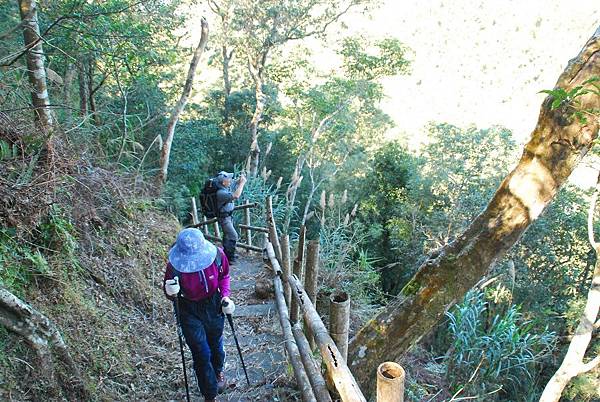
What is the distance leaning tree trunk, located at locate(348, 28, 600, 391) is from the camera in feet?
8.82

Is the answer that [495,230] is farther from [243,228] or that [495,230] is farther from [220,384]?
[243,228]

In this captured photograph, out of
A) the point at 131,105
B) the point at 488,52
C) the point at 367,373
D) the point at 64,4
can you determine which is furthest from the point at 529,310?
the point at 488,52

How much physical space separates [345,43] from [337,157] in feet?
17.2

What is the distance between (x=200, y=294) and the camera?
2.84 metres

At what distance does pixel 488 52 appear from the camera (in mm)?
36469

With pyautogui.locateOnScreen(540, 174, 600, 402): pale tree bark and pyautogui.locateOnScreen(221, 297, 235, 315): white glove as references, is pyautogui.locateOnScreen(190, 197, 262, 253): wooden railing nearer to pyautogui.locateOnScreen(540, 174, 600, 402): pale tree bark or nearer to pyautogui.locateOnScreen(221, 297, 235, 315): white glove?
pyautogui.locateOnScreen(221, 297, 235, 315): white glove

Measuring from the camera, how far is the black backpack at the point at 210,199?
17.5 ft

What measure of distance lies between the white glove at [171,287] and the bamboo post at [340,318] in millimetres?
1089

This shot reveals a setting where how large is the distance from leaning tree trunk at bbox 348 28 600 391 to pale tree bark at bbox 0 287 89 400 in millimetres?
2014

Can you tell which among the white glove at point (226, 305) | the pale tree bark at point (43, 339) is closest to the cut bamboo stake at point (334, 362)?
the white glove at point (226, 305)

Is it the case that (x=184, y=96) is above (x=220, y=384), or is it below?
above

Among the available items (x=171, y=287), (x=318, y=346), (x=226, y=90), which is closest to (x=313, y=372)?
(x=318, y=346)

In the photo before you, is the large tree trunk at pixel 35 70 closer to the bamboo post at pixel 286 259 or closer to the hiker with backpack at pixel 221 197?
the hiker with backpack at pixel 221 197

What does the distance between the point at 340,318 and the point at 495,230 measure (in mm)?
1403
